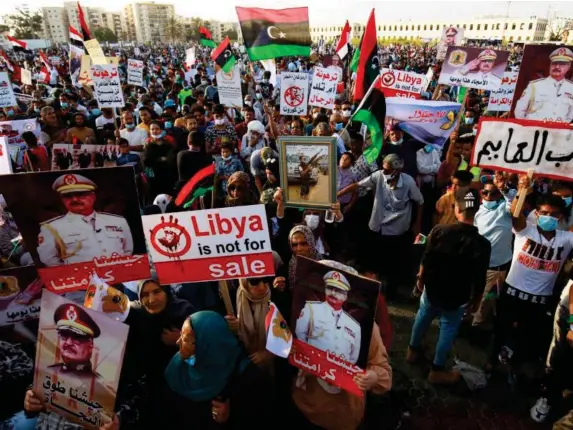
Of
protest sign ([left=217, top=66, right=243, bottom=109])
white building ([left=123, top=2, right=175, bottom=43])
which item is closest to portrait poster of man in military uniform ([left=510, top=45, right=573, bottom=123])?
protest sign ([left=217, top=66, right=243, bottom=109])

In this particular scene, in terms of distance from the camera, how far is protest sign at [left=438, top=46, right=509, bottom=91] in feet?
25.6

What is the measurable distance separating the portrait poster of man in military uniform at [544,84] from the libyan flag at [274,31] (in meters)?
3.65

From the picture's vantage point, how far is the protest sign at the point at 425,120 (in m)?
5.60

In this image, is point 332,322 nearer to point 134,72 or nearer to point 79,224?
point 79,224

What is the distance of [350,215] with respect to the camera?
17.7 ft

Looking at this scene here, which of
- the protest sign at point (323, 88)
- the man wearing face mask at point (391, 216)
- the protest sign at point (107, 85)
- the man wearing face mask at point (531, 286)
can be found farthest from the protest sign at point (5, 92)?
the man wearing face mask at point (531, 286)

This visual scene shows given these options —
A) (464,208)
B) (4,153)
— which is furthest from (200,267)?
(4,153)

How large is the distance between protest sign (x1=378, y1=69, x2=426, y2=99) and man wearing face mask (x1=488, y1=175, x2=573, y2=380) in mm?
4455

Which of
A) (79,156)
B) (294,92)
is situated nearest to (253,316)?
(79,156)

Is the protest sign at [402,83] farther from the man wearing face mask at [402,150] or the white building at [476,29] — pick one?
the white building at [476,29]

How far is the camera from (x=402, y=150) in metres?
5.68

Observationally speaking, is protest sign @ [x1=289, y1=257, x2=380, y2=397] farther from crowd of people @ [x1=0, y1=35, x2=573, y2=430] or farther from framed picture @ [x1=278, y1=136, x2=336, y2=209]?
framed picture @ [x1=278, y1=136, x2=336, y2=209]

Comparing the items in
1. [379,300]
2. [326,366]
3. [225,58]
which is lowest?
[326,366]

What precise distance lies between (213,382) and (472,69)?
7795 mm
